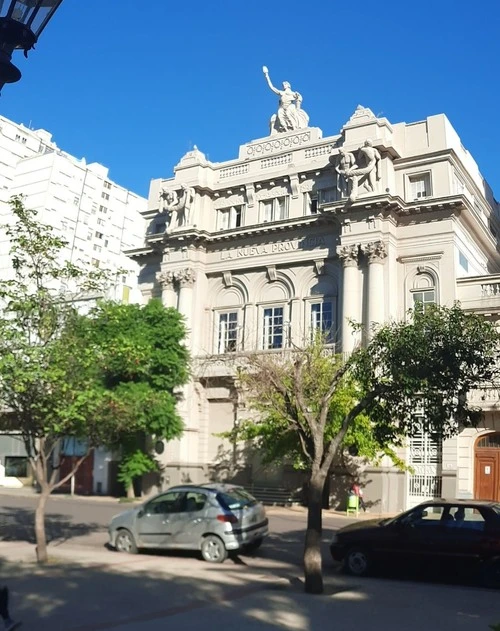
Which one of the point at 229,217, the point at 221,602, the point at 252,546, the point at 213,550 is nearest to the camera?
the point at 221,602

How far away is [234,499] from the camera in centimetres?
1565

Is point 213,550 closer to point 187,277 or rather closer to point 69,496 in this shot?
point 187,277

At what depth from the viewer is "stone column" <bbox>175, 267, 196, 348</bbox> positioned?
35438 mm

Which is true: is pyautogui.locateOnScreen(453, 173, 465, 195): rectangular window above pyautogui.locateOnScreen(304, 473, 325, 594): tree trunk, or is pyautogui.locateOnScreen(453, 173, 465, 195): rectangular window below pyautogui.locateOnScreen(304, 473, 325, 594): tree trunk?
above

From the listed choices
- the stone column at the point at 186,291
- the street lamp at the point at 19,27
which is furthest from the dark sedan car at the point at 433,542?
the stone column at the point at 186,291

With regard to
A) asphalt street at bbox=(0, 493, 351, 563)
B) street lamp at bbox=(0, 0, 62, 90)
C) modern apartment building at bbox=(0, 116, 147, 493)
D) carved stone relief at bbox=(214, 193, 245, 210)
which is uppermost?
modern apartment building at bbox=(0, 116, 147, 493)

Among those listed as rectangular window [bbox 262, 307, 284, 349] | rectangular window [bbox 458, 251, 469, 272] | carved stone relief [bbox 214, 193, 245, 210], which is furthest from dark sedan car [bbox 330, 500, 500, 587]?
carved stone relief [bbox 214, 193, 245, 210]

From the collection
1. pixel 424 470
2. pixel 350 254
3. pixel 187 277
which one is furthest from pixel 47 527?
Answer: pixel 350 254

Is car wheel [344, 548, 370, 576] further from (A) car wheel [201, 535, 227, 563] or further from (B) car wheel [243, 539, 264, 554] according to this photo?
(A) car wheel [201, 535, 227, 563]

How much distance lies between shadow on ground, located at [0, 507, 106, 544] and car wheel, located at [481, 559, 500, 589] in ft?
34.9

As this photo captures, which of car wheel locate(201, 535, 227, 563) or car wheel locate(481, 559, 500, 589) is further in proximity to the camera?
car wheel locate(201, 535, 227, 563)

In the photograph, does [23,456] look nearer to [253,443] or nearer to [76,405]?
[253,443]

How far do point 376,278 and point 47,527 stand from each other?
662 inches

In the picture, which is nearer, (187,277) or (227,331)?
(227,331)
